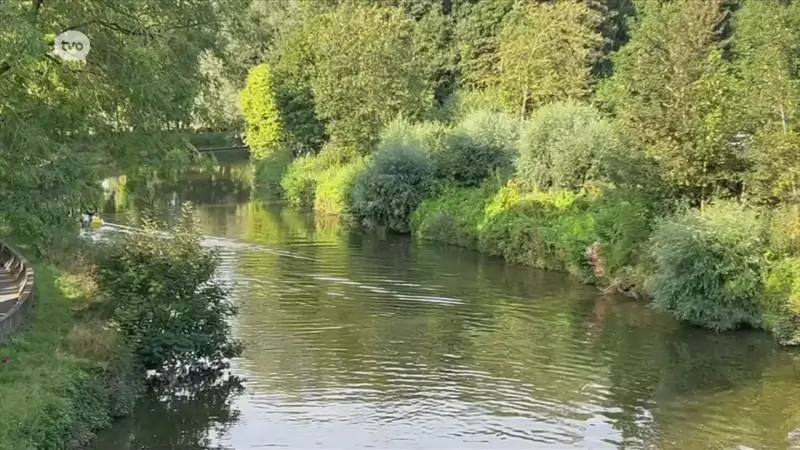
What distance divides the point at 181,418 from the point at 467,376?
5997mm

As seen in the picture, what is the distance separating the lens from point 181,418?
53.2 ft

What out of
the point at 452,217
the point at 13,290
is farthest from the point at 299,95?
the point at 13,290

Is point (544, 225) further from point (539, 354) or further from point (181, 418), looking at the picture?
point (181, 418)

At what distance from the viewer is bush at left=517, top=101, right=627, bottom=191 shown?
3253 cm

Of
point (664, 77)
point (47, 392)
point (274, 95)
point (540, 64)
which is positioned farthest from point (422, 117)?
point (47, 392)

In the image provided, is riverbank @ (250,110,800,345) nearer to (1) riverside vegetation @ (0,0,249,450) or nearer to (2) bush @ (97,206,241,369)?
(2) bush @ (97,206,241,369)

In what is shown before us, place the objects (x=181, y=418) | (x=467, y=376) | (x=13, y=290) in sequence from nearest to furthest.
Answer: (x=181, y=418), (x=467, y=376), (x=13, y=290)

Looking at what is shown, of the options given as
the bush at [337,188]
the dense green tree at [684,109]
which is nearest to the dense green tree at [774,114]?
the dense green tree at [684,109]

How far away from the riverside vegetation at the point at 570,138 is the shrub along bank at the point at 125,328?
11.7 m

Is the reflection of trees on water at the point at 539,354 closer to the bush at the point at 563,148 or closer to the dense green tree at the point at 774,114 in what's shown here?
the dense green tree at the point at 774,114

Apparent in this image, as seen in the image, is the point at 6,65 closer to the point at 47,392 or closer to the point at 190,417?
the point at 47,392

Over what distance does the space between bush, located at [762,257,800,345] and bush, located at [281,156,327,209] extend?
31052mm

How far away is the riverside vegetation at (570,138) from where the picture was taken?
74.7 feet

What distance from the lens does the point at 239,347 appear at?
18.2 meters
